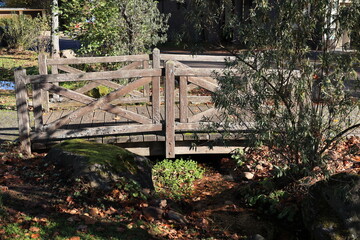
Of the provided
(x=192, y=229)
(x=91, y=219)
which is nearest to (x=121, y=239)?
(x=91, y=219)

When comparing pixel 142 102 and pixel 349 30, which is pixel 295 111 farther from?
pixel 142 102

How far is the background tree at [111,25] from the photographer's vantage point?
13352 mm

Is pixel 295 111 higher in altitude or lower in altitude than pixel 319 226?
higher

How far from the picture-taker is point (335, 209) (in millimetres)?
6125

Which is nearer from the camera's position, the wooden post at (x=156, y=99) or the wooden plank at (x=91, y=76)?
the wooden plank at (x=91, y=76)

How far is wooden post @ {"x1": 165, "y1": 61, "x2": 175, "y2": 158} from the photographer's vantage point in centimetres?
812

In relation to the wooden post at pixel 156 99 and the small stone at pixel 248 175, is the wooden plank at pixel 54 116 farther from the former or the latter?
the small stone at pixel 248 175

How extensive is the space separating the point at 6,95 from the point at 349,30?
10.6 m

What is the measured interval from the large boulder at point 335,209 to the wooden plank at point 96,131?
3046mm

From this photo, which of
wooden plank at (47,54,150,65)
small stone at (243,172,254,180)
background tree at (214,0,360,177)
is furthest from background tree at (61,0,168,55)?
background tree at (214,0,360,177)

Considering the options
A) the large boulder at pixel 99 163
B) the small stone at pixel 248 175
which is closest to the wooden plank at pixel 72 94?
the large boulder at pixel 99 163

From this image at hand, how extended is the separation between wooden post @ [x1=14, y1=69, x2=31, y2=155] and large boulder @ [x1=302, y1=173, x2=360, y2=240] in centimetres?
444

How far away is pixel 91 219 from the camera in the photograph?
568 cm

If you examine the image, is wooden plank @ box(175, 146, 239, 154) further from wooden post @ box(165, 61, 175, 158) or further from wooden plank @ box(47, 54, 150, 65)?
wooden plank @ box(47, 54, 150, 65)
